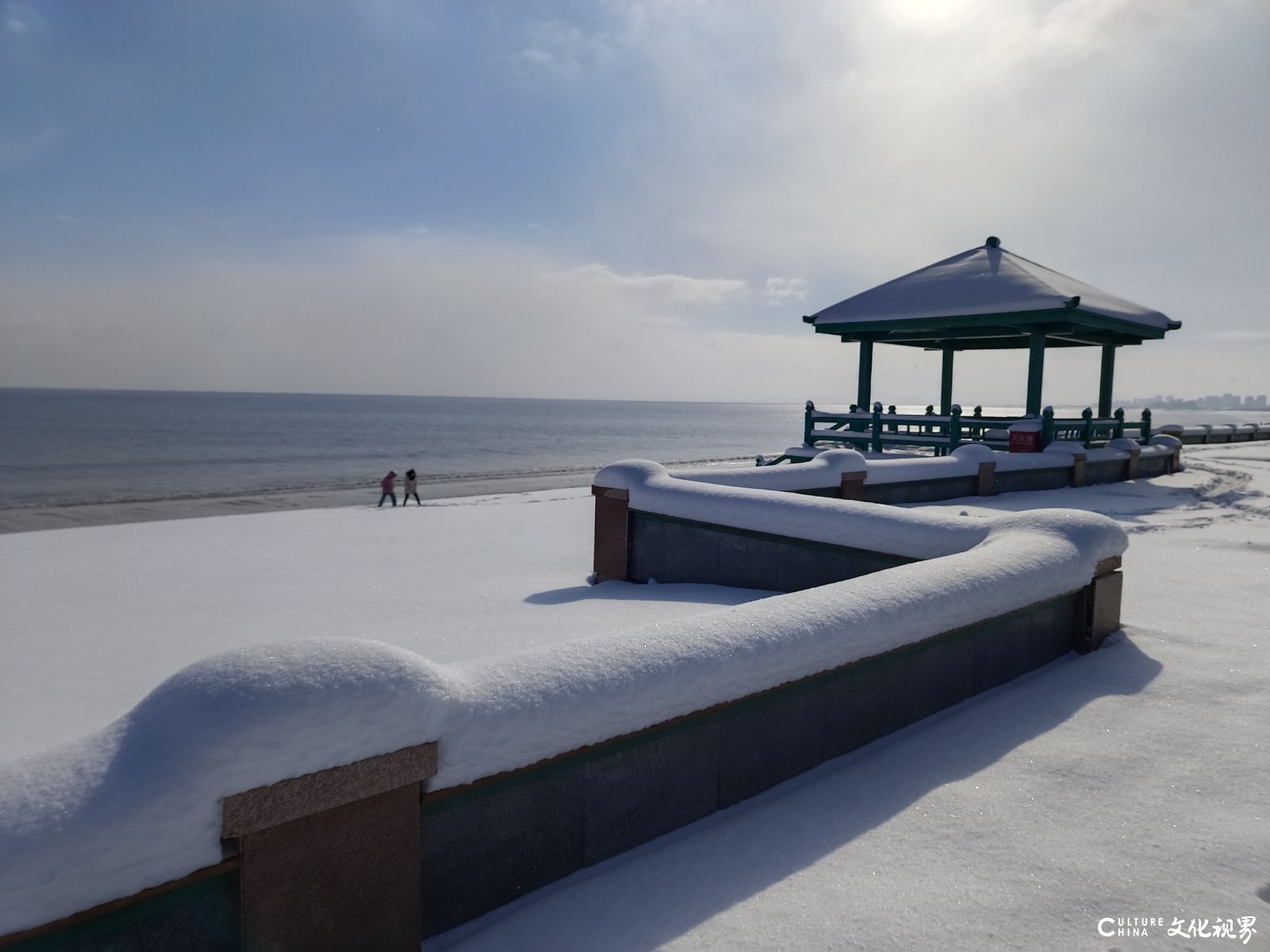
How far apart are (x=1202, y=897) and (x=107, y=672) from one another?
7240 millimetres

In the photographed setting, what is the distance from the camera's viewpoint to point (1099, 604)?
17.7 feet

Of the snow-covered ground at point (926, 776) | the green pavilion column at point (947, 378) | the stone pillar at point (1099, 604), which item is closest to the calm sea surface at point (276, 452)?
the green pavilion column at point (947, 378)

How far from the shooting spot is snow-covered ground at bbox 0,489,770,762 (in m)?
6.05

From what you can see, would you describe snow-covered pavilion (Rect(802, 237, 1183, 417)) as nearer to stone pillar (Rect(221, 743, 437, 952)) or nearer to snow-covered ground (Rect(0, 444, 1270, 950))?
snow-covered ground (Rect(0, 444, 1270, 950))

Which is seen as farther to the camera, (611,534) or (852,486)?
(852,486)

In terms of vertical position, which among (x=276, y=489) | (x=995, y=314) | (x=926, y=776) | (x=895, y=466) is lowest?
(x=276, y=489)

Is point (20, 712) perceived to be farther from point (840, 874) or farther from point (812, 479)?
point (812, 479)

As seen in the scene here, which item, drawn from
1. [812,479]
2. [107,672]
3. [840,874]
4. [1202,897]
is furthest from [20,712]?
[812,479]

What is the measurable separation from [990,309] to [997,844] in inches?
607

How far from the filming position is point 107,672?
6309mm

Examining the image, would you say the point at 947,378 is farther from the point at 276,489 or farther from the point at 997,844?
the point at 276,489

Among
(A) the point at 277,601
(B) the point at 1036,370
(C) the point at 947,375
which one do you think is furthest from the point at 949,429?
(A) the point at 277,601

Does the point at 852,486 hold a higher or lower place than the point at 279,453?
higher

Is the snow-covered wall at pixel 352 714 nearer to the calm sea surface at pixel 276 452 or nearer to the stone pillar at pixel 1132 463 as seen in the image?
the stone pillar at pixel 1132 463
